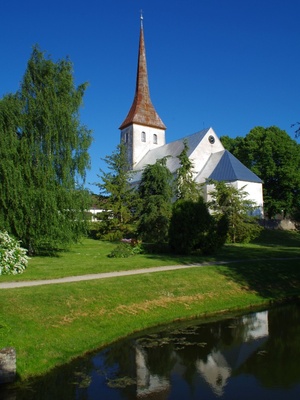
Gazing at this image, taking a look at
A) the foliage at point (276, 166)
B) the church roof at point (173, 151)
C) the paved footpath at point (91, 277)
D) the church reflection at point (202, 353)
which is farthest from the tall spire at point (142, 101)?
the church reflection at point (202, 353)

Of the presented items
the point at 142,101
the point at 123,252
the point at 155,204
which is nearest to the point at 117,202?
Answer: the point at 155,204

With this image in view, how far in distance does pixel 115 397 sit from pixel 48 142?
14.1m

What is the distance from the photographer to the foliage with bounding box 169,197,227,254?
845 inches

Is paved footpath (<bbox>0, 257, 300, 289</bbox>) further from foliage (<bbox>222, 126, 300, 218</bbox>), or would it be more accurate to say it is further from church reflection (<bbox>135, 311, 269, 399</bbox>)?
foliage (<bbox>222, 126, 300, 218</bbox>)

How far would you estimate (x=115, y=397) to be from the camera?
6938 mm

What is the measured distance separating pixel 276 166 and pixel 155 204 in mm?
21955

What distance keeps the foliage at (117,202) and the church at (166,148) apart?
18.0 feet

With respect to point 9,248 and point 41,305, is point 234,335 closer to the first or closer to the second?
point 41,305

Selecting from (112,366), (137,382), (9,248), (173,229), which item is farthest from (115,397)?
(173,229)

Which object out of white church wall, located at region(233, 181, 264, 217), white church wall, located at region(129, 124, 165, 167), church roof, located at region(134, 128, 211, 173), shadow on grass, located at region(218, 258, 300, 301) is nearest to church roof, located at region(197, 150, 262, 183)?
white church wall, located at region(233, 181, 264, 217)

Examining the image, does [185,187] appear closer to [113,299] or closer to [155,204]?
[155,204]

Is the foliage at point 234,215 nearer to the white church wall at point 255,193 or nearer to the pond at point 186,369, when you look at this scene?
the white church wall at point 255,193

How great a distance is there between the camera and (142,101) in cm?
5581

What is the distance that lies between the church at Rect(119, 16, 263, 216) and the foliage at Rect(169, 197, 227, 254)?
16.9m
